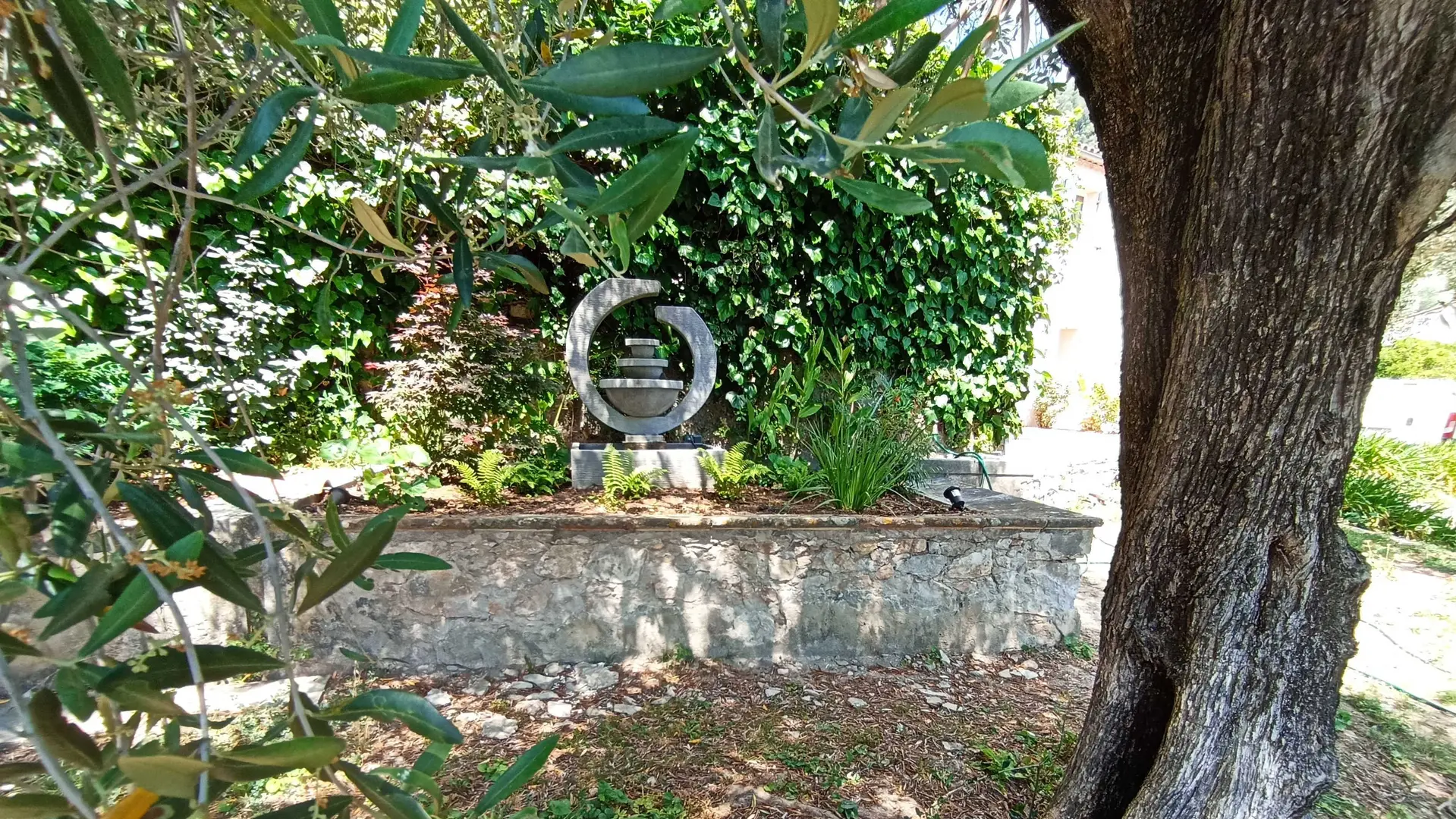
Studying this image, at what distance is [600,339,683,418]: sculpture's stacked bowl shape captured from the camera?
3.53 m

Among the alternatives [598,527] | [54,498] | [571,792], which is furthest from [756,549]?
[54,498]

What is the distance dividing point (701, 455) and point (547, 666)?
1.28 metres

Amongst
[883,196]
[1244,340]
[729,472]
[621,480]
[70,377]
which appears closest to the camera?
[883,196]

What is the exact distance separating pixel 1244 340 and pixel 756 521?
1911mm

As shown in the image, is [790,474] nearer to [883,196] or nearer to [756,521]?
[756,521]

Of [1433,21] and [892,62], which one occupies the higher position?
[1433,21]

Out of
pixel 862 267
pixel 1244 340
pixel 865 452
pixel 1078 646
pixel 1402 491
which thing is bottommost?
pixel 1078 646

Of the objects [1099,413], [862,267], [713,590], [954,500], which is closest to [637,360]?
[713,590]

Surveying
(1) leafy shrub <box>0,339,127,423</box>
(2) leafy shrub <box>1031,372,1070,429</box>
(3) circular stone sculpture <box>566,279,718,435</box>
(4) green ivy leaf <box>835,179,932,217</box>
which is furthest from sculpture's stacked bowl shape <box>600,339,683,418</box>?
(2) leafy shrub <box>1031,372,1070,429</box>

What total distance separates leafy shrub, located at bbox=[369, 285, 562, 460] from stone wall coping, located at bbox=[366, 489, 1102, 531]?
0.67 m

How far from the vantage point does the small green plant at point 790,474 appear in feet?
10.9

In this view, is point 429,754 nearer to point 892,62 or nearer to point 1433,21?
point 892,62

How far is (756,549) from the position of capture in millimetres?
2861

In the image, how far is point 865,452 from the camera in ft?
10.6
